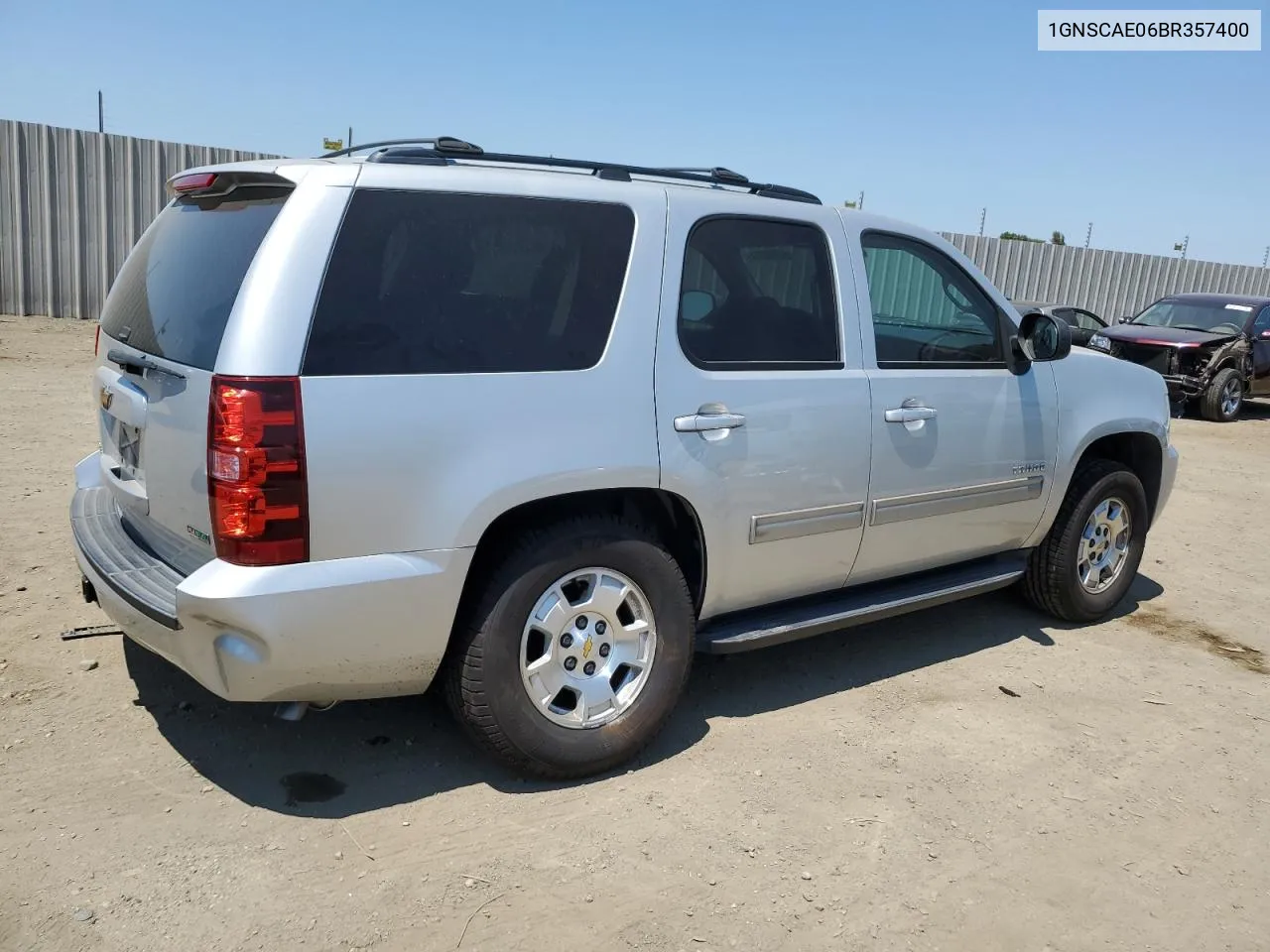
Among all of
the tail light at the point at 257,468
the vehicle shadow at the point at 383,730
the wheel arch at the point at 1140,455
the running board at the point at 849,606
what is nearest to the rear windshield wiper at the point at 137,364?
the tail light at the point at 257,468

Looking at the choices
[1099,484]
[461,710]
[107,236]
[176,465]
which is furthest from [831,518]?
[107,236]

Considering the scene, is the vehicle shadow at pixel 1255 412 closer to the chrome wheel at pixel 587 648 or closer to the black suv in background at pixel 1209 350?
the black suv in background at pixel 1209 350

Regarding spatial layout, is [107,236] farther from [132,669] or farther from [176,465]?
[176,465]

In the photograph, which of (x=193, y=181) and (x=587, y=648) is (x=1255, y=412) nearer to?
(x=587, y=648)

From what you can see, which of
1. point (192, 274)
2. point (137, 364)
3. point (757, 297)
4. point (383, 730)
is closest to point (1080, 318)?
point (757, 297)

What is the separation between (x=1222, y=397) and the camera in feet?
46.9

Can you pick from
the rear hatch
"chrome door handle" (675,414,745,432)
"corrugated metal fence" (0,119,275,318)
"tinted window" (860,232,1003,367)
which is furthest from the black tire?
"corrugated metal fence" (0,119,275,318)

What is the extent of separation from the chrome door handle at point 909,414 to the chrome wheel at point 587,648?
128 centimetres

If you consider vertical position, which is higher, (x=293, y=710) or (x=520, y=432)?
(x=520, y=432)

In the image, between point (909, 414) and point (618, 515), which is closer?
point (618, 515)

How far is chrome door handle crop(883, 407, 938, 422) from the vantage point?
4.01 metres

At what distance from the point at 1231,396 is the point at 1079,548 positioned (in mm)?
11309

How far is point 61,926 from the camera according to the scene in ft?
8.51

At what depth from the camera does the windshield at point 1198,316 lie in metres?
14.9
